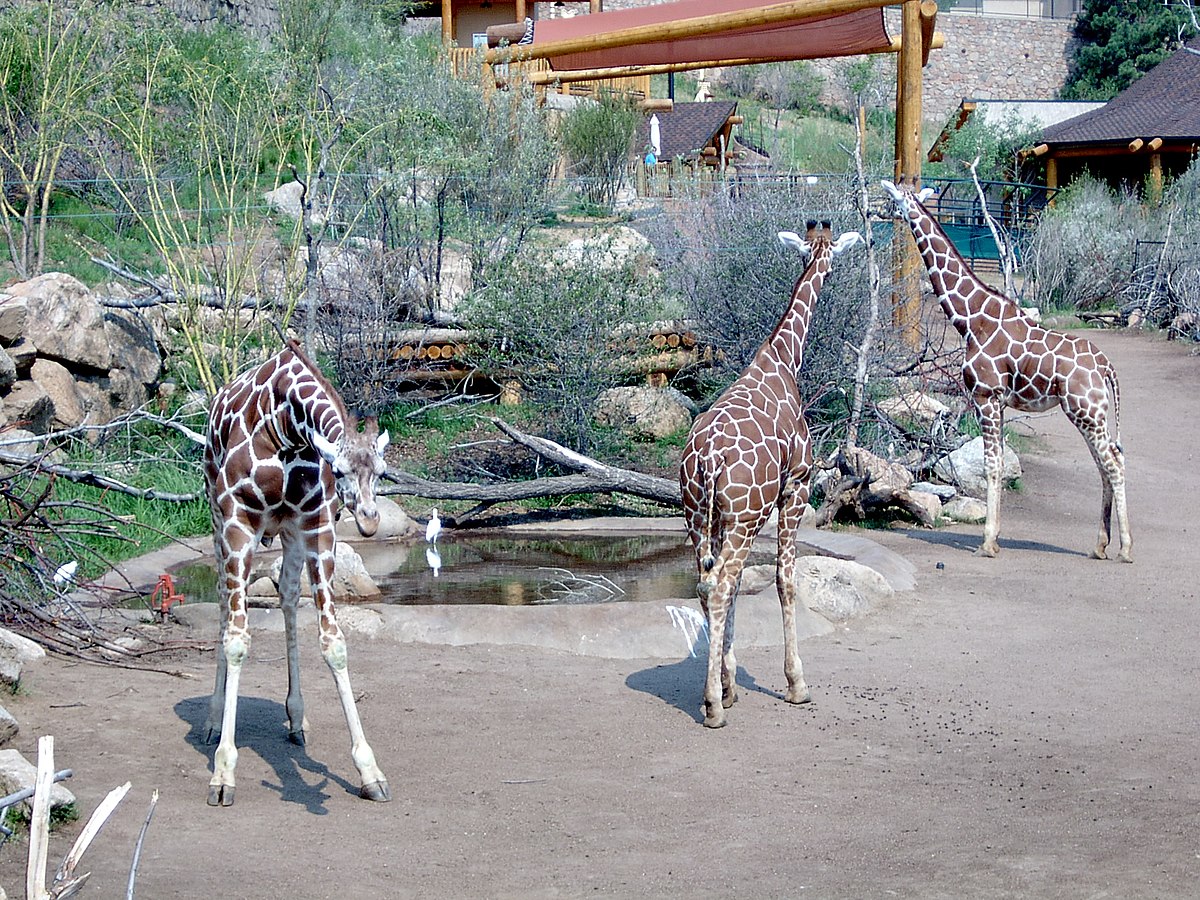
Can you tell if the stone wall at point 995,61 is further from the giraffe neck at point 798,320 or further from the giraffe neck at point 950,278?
the giraffe neck at point 798,320

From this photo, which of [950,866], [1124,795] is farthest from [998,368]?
[950,866]

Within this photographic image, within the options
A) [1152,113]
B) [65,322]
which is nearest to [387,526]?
[65,322]

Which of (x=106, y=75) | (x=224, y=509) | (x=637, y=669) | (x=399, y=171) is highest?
(x=106, y=75)

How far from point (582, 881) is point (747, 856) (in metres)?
0.67

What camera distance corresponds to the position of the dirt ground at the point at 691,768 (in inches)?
192

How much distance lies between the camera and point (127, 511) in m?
10.4

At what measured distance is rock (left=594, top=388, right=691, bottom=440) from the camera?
1343 cm

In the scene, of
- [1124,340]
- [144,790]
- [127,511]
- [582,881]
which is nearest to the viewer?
[582,881]

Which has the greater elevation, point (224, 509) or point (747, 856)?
point (224, 509)

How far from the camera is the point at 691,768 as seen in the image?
241 inches

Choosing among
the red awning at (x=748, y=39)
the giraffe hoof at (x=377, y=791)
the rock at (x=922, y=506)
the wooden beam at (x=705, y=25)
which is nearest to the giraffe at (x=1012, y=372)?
the rock at (x=922, y=506)

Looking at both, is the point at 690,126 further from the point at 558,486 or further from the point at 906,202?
the point at 558,486

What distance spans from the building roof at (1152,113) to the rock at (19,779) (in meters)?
28.1

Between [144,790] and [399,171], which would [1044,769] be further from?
[399,171]
